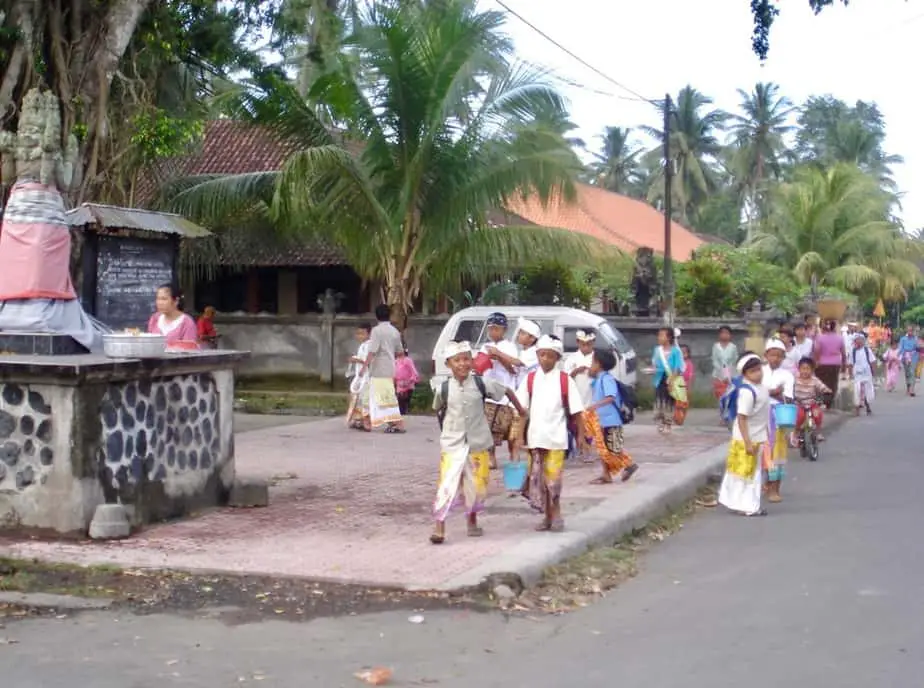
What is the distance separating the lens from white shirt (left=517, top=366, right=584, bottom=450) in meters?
9.16

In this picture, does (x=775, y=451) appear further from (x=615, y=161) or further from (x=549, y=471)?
(x=615, y=161)

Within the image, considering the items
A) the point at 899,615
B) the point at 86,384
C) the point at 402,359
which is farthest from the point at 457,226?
the point at 899,615

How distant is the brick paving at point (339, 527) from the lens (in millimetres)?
8031

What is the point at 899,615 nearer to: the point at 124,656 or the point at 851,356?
the point at 124,656

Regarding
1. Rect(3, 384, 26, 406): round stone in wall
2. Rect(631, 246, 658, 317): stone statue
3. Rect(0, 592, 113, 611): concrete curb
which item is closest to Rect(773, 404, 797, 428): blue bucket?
Rect(3, 384, 26, 406): round stone in wall

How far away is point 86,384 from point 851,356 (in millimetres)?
18136

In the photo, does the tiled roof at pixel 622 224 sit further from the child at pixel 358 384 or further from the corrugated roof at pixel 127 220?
the corrugated roof at pixel 127 220

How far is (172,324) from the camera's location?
35.4 ft

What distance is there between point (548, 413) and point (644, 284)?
1673 centimetres

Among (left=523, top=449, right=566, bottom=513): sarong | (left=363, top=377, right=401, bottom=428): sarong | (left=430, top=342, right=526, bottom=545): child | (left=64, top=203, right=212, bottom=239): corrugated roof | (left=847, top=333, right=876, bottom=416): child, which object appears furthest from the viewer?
(left=847, top=333, right=876, bottom=416): child

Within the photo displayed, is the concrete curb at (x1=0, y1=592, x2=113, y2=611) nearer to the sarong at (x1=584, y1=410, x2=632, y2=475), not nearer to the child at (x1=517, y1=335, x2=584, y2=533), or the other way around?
the child at (x1=517, y1=335, x2=584, y2=533)

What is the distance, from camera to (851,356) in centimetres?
2358

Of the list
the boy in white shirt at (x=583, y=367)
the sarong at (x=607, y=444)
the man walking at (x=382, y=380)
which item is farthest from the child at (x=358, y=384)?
the sarong at (x=607, y=444)

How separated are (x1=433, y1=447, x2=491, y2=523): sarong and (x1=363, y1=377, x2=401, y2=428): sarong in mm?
7349
